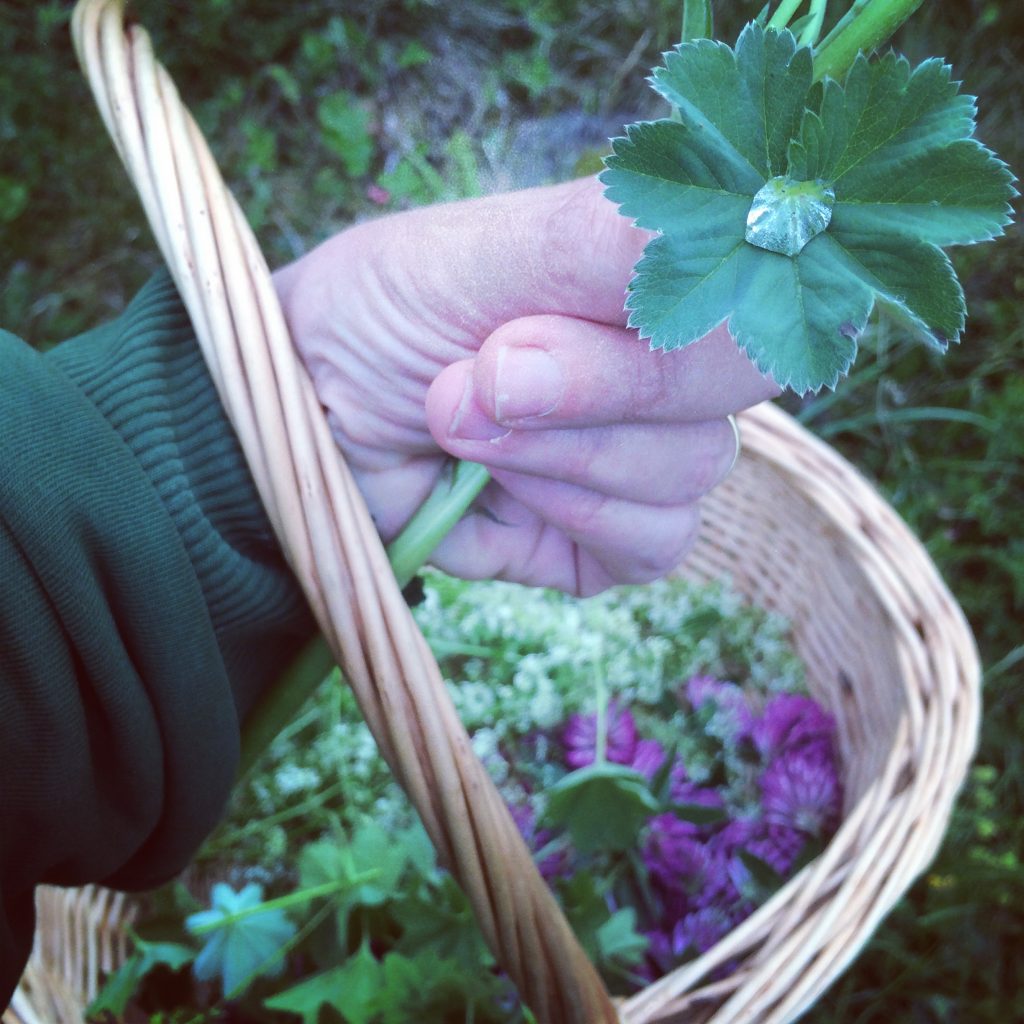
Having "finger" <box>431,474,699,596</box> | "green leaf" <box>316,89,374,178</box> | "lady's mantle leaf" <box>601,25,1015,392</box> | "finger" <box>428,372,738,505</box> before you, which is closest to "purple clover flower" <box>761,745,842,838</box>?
"finger" <box>431,474,699,596</box>

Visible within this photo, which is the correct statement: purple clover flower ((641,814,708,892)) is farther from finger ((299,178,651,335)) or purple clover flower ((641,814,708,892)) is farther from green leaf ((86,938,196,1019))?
finger ((299,178,651,335))

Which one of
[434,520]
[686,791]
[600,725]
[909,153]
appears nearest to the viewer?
[909,153]

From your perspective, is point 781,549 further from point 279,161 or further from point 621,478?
point 279,161

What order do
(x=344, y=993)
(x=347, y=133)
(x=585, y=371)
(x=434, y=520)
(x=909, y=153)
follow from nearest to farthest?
(x=909, y=153)
(x=585, y=371)
(x=434, y=520)
(x=344, y=993)
(x=347, y=133)

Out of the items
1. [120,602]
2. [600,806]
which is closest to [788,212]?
[120,602]

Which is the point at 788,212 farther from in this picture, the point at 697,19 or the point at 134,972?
the point at 134,972

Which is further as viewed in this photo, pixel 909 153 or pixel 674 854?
pixel 674 854

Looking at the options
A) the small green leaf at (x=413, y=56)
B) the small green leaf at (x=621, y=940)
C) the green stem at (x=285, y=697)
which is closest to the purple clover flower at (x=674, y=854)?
the small green leaf at (x=621, y=940)
